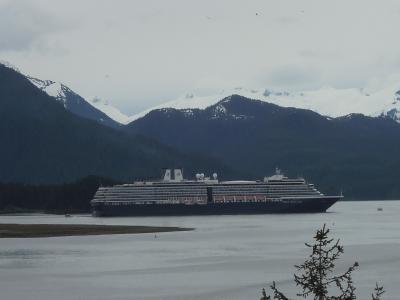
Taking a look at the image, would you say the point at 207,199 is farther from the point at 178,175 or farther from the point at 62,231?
the point at 62,231

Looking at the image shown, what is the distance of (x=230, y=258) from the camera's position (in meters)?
71.6

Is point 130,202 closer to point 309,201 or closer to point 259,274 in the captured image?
point 309,201

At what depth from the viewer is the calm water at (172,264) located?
51594 millimetres

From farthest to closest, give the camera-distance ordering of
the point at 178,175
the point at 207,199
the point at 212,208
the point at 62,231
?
the point at 178,175 → the point at 207,199 → the point at 212,208 → the point at 62,231

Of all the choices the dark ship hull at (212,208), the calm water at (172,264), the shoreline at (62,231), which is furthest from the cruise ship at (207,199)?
the calm water at (172,264)

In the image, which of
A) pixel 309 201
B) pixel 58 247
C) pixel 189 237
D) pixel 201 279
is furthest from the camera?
pixel 309 201

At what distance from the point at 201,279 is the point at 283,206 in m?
120

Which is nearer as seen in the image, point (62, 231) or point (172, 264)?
point (172, 264)

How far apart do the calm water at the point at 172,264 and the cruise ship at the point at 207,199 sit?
230 feet

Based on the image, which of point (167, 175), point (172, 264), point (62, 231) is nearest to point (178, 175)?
point (167, 175)

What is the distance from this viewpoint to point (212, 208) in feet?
573

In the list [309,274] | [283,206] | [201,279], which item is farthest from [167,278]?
[283,206]

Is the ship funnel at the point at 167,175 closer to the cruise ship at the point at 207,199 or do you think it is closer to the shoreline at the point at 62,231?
the cruise ship at the point at 207,199

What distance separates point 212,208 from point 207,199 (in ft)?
7.58
